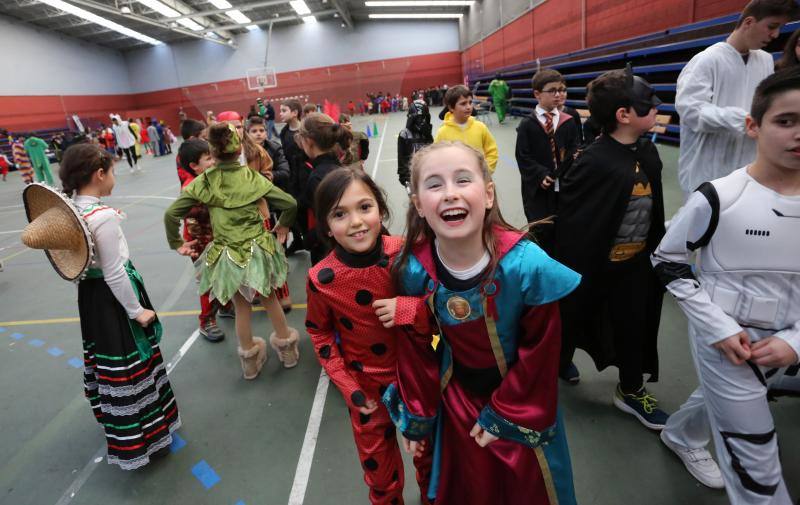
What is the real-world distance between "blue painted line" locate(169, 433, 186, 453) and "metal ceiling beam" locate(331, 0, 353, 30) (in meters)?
26.2

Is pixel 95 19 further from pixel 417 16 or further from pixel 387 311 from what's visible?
pixel 387 311

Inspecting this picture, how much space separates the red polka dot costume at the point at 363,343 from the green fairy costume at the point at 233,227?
4.05 feet

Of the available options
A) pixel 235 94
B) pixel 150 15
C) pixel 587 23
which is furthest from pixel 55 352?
pixel 150 15

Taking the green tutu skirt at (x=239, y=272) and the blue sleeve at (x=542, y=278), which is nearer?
the blue sleeve at (x=542, y=278)

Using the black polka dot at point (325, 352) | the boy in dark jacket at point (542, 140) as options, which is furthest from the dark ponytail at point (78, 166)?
the boy in dark jacket at point (542, 140)

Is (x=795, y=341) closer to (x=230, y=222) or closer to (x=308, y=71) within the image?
(x=230, y=222)

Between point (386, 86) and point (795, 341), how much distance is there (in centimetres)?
2291

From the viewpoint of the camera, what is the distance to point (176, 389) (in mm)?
3078

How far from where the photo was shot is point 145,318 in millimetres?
2201

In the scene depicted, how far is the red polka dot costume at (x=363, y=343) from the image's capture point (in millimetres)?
1616

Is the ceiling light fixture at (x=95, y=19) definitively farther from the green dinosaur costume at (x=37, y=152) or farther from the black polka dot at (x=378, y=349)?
the black polka dot at (x=378, y=349)

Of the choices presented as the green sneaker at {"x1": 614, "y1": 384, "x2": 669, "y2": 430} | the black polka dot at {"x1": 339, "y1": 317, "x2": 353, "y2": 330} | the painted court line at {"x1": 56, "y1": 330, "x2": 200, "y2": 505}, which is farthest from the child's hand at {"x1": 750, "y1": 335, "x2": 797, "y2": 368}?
the painted court line at {"x1": 56, "y1": 330, "x2": 200, "y2": 505}

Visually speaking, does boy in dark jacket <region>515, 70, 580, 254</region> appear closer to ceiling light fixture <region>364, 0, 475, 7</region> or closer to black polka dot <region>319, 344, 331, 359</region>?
black polka dot <region>319, 344, 331, 359</region>

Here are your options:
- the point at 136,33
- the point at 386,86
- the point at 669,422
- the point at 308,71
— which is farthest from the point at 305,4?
the point at 669,422
